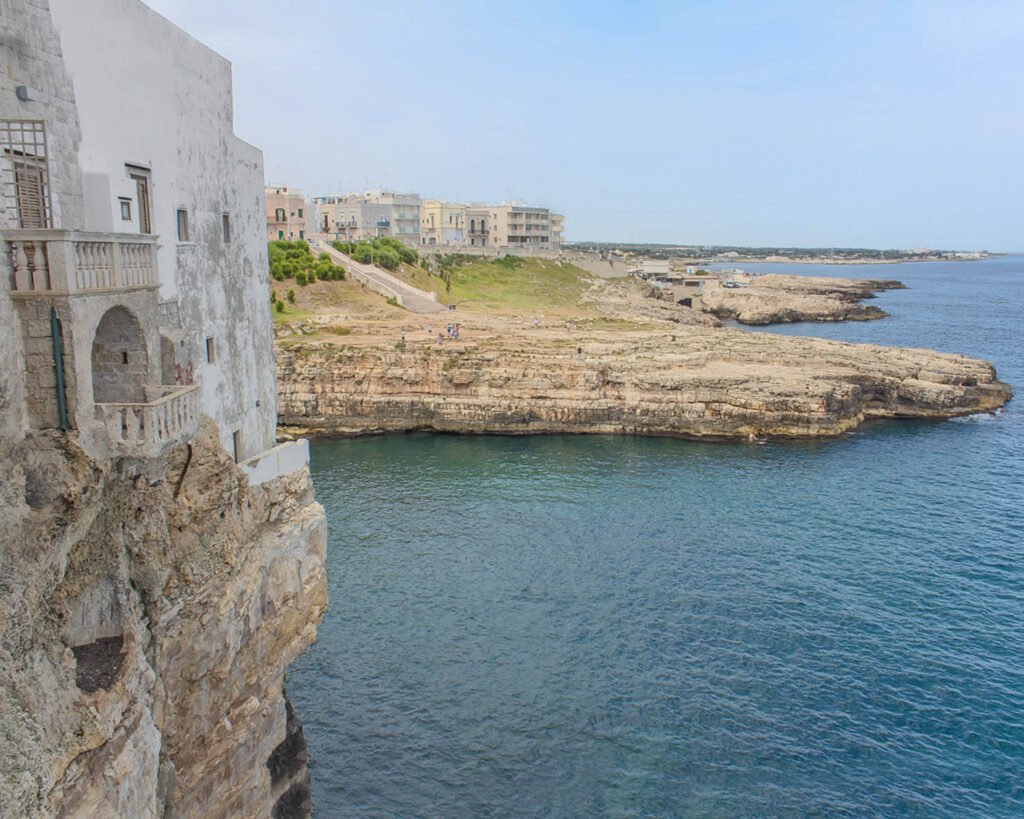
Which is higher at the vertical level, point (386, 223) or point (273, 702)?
point (386, 223)

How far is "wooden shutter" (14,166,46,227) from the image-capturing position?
10.9 metres

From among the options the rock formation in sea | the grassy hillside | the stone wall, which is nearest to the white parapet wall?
the rock formation in sea

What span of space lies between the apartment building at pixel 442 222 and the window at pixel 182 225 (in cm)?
13568

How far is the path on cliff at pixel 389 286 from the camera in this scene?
268ft

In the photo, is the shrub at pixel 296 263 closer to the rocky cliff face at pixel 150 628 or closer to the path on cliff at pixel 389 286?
the path on cliff at pixel 389 286

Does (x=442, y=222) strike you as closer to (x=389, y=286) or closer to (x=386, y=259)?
(x=386, y=259)

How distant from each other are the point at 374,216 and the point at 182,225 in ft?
399

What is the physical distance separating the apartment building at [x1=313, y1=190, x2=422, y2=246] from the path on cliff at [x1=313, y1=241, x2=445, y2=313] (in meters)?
36.4

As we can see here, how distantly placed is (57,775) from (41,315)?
5952 mm

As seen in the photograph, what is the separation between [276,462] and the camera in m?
20.2

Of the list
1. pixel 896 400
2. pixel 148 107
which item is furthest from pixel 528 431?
pixel 148 107

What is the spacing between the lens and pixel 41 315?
10.6 m

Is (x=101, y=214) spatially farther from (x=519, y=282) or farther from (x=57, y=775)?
(x=519, y=282)

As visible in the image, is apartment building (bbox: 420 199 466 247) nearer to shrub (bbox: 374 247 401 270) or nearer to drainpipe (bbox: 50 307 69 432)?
shrub (bbox: 374 247 401 270)
